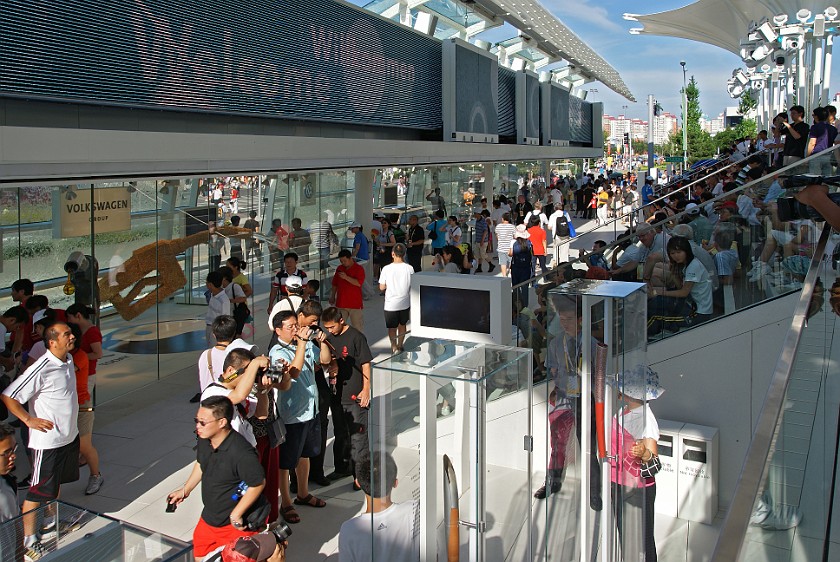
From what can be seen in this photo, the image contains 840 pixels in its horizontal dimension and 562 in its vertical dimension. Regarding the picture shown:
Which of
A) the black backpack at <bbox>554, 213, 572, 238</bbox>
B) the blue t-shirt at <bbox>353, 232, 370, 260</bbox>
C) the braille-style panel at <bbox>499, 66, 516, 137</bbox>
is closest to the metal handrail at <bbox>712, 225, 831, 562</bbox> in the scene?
the blue t-shirt at <bbox>353, 232, 370, 260</bbox>

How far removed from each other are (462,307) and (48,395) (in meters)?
3.18

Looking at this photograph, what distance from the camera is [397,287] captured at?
10891 millimetres

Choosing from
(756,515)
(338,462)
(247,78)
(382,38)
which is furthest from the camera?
(382,38)

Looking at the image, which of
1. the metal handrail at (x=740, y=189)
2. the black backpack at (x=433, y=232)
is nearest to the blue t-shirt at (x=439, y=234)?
the black backpack at (x=433, y=232)

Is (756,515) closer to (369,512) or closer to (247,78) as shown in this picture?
(369,512)

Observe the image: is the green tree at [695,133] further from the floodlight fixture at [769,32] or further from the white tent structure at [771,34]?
the floodlight fixture at [769,32]

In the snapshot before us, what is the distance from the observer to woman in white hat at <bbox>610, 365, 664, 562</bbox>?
4832mm

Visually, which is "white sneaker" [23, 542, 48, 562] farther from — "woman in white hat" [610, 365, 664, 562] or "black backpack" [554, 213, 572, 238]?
"black backpack" [554, 213, 572, 238]

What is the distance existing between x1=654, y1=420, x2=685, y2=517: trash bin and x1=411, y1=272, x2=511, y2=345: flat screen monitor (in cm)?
246

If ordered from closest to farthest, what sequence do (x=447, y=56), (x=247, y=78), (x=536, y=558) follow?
(x=536, y=558) < (x=247, y=78) < (x=447, y=56)

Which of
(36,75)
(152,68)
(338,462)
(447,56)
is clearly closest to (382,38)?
(447,56)

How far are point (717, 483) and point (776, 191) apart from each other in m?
2.93

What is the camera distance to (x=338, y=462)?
7.39m

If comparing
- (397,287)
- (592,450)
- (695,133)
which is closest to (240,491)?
(592,450)
